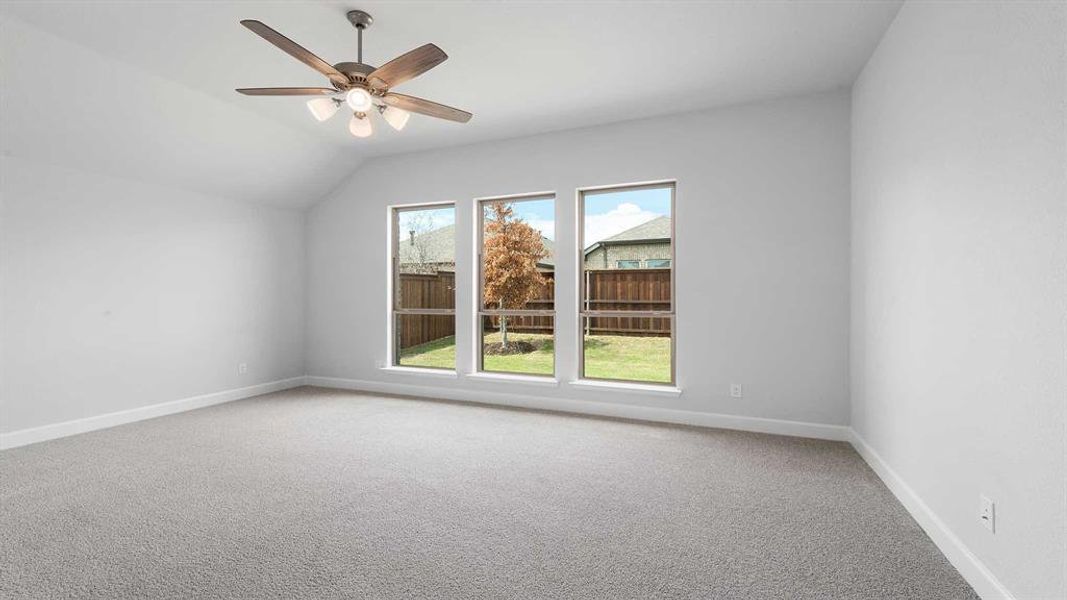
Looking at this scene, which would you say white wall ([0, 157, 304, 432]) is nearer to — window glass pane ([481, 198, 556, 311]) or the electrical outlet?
window glass pane ([481, 198, 556, 311])

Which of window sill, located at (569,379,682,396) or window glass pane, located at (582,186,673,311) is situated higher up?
window glass pane, located at (582,186,673,311)

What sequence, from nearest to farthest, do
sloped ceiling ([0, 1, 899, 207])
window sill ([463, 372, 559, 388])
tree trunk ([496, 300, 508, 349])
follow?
1. sloped ceiling ([0, 1, 899, 207])
2. window sill ([463, 372, 559, 388])
3. tree trunk ([496, 300, 508, 349])

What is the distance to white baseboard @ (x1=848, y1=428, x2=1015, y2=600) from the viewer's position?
1813mm

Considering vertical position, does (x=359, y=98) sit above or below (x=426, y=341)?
above

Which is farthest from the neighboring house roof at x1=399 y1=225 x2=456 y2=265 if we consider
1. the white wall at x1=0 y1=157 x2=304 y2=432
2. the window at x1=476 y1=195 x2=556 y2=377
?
the white wall at x1=0 y1=157 x2=304 y2=432

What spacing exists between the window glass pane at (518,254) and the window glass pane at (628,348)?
0.60 metres

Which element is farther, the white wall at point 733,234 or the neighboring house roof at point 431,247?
the neighboring house roof at point 431,247

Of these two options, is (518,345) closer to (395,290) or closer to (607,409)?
(607,409)

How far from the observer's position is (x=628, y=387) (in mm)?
4570

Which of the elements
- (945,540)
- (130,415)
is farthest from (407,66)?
(130,415)

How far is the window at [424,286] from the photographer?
5648 mm

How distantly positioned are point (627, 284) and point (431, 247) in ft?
7.96

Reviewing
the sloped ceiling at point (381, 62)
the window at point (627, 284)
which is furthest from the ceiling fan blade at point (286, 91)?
the window at point (627, 284)

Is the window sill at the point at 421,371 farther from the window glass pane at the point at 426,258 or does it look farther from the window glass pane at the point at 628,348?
the window glass pane at the point at 628,348
